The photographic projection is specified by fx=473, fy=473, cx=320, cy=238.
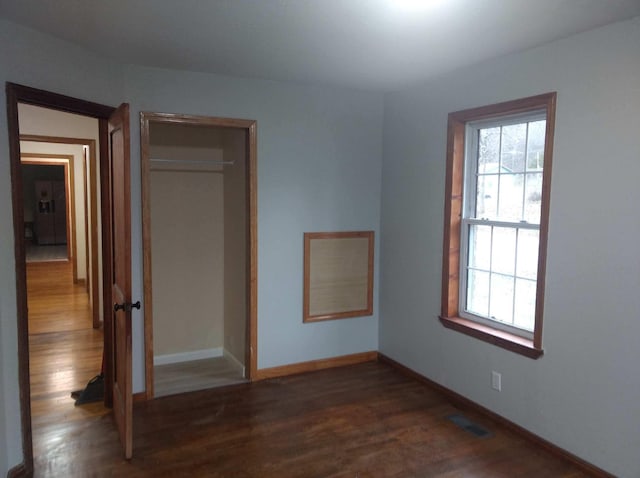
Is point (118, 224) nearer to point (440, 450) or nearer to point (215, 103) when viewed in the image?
point (215, 103)

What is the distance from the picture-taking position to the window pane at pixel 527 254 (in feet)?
9.81

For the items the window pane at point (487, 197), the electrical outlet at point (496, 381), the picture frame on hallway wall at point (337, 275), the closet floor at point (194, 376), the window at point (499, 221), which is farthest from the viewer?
the picture frame on hallway wall at point (337, 275)

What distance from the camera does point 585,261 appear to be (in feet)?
8.62

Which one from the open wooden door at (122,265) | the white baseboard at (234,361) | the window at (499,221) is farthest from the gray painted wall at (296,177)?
the window at (499,221)

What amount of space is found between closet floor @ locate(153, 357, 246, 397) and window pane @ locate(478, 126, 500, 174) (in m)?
2.55

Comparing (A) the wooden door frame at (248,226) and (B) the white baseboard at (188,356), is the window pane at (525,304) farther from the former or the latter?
(B) the white baseboard at (188,356)

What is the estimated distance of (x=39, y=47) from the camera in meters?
2.61

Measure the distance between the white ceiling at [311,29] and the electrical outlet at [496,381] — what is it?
2.10 meters

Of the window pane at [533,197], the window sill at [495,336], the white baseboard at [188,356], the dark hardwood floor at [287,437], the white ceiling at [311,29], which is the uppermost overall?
the white ceiling at [311,29]

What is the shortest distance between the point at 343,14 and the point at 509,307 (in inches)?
84.6

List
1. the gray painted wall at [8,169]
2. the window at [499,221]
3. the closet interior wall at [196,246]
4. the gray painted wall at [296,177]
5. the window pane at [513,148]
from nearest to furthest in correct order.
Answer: the gray painted wall at [8,169], the window at [499,221], the window pane at [513,148], the gray painted wall at [296,177], the closet interior wall at [196,246]

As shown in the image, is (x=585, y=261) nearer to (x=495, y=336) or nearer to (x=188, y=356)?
(x=495, y=336)

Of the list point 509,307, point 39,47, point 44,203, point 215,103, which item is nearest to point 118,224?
point 39,47

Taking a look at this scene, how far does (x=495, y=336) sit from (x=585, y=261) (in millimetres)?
813
